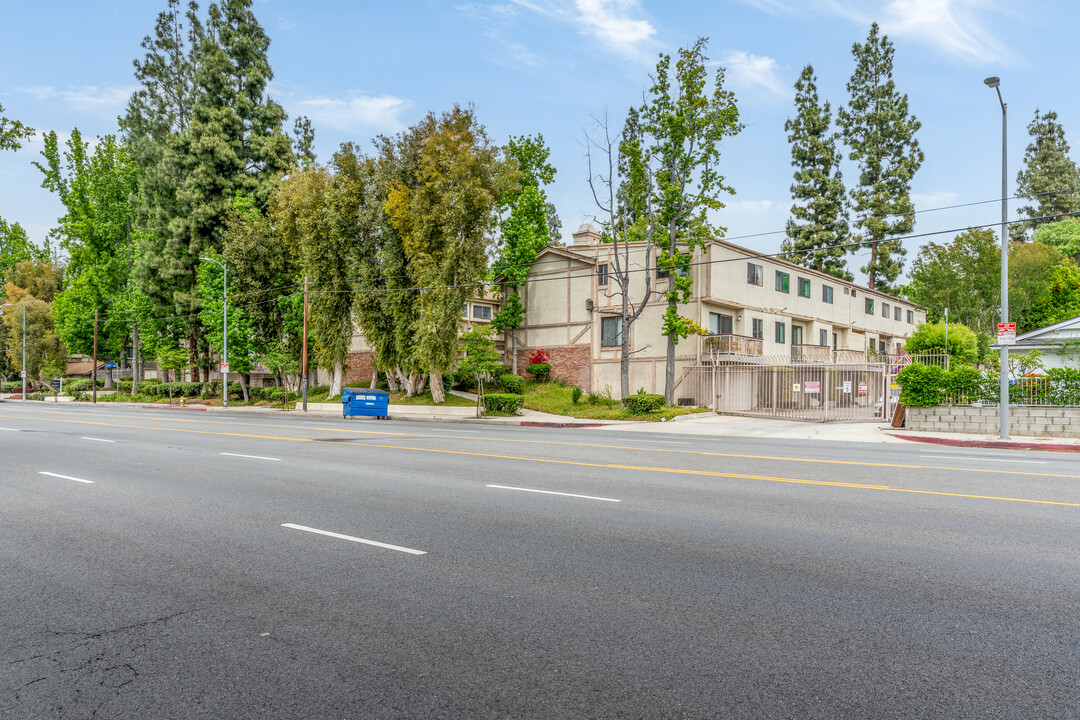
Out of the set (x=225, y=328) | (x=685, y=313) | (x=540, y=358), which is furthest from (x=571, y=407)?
(x=225, y=328)

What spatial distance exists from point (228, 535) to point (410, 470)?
17.3ft

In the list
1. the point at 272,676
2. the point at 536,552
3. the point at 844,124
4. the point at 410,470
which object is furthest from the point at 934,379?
the point at 844,124

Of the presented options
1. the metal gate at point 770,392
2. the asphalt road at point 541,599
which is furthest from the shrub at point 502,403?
the asphalt road at point 541,599

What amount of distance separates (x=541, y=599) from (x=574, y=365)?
1375 inches

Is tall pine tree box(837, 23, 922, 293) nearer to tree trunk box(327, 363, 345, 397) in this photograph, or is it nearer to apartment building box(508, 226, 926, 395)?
apartment building box(508, 226, 926, 395)

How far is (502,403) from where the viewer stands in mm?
34062

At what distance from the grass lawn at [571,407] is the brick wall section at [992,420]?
992 centimetres

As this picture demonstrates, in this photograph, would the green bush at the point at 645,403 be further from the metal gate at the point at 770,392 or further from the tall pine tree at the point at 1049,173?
the tall pine tree at the point at 1049,173

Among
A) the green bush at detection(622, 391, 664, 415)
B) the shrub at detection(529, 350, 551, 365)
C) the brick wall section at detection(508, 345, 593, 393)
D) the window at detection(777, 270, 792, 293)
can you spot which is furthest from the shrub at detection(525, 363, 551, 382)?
the window at detection(777, 270, 792, 293)

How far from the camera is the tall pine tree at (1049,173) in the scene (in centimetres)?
6856

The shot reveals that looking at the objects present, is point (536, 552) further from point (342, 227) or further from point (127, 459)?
point (342, 227)

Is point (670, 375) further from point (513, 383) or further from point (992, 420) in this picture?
point (992, 420)

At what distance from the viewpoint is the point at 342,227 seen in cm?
4266

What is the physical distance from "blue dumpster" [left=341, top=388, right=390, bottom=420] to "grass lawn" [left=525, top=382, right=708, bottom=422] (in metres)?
7.69
